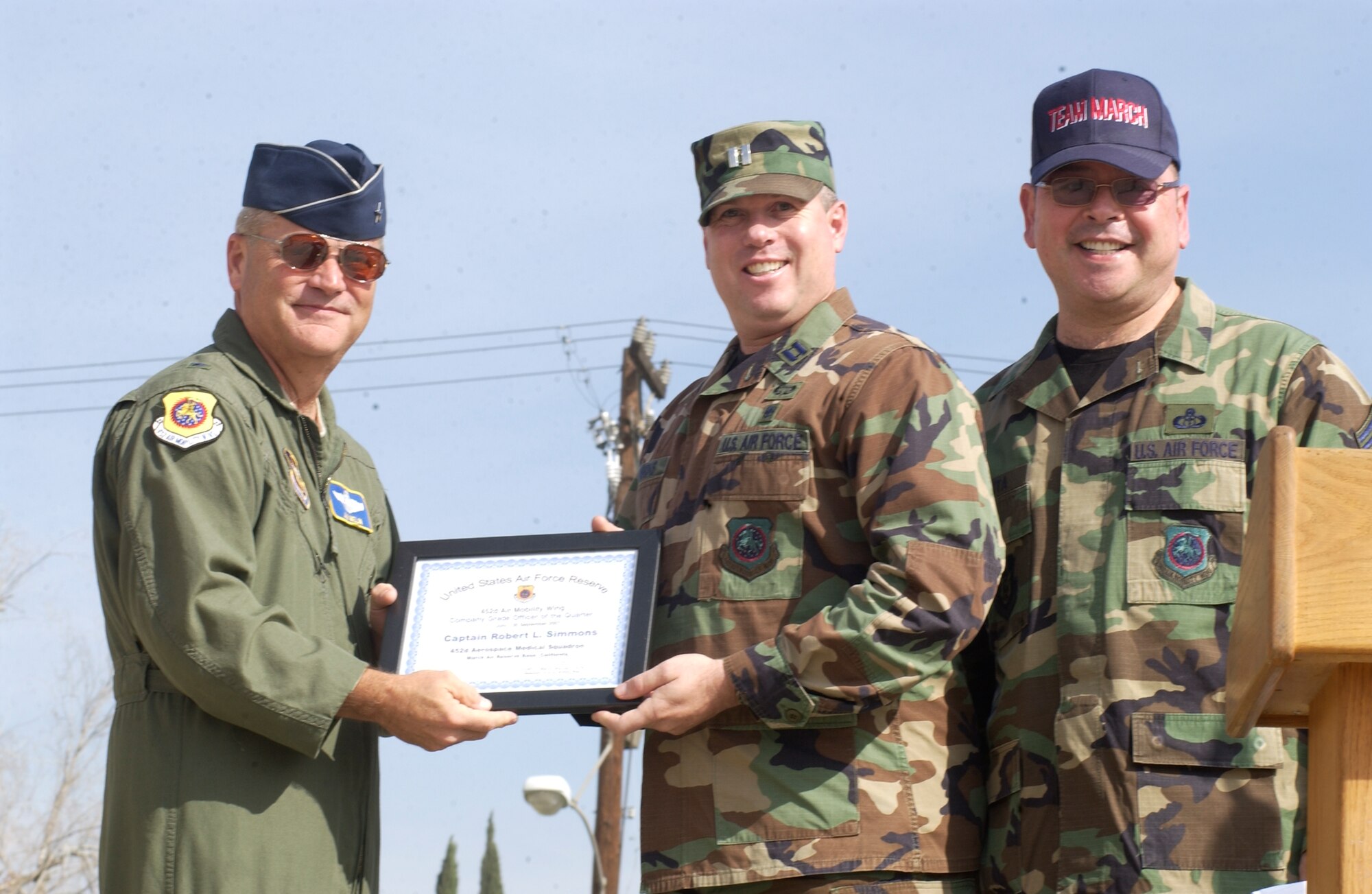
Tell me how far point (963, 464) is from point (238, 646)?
5.89 ft

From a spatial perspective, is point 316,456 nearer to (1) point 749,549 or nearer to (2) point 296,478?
(2) point 296,478

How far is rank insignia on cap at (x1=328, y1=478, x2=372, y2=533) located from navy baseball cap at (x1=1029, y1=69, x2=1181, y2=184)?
2.15 m

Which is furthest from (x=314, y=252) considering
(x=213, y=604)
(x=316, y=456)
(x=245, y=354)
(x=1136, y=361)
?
(x=1136, y=361)

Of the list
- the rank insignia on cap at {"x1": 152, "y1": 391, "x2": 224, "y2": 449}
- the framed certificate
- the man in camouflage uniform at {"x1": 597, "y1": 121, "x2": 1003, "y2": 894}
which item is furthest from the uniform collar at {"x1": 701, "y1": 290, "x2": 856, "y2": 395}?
the rank insignia on cap at {"x1": 152, "y1": 391, "x2": 224, "y2": 449}

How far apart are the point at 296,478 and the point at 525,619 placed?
738 mm

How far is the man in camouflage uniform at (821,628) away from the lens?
11.9 ft

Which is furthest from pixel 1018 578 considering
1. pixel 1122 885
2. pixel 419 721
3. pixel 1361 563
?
pixel 1361 563

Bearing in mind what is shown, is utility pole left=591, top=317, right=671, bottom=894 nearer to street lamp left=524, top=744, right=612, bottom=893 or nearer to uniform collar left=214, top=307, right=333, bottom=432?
street lamp left=524, top=744, right=612, bottom=893

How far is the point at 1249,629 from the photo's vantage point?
1928 mm

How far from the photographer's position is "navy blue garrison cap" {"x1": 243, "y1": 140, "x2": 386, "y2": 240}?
4.41 meters

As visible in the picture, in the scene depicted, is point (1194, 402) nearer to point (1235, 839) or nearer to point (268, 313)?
point (1235, 839)

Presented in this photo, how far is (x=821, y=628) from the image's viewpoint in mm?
3648

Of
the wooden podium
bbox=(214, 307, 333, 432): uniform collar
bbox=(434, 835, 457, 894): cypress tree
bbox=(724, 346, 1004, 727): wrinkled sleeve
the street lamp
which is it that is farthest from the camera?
bbox=(434, 835, 457, 894): cypress tree

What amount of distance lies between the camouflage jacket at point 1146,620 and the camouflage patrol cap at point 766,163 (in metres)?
0.93
